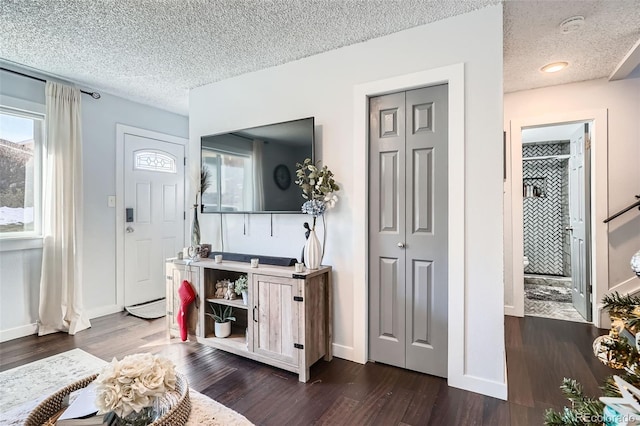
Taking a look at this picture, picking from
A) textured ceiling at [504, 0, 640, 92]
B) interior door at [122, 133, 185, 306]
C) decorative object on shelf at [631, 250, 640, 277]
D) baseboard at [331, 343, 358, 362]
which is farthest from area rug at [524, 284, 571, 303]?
interior door at [122, 133, 185, 306]

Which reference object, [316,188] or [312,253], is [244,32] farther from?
[312,253]

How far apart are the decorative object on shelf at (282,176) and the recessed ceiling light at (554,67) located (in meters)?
2.58

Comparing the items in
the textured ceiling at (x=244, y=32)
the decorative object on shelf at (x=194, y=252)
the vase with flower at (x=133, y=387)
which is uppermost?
the textured ceiling at (x=244, y=32)

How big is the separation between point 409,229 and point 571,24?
1.84m

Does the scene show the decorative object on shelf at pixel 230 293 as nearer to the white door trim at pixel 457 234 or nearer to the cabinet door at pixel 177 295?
the cabinet door at pixel 177 295

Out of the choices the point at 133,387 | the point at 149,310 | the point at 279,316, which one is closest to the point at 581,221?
the point at 279,316

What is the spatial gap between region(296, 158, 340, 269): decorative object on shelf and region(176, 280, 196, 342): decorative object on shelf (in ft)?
3.72

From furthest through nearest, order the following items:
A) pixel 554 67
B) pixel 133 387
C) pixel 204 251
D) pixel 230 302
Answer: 1. pixel 204 251
2. pixel 554 67
3. pixel 230 302
4. pixel 133 387

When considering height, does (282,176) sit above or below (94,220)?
above

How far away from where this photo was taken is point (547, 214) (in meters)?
5.53

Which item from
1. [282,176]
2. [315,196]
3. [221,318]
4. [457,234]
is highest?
[282,176]

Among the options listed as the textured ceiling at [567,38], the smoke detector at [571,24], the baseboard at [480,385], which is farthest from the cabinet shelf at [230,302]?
the smoke detector at [571,24]

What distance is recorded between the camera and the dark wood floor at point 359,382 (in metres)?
1.79

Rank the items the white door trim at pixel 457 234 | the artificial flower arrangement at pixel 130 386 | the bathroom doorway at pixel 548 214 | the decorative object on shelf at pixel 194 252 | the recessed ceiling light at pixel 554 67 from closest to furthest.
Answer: the artificial flower arrangement at pixel 130 386 < the white door trim at pixel 457 234 < the recessed ceiling light at pixel 554 67 < the decorative object on shelf at pixel 194 252 < the bathroom doorway at pixel 548 214
